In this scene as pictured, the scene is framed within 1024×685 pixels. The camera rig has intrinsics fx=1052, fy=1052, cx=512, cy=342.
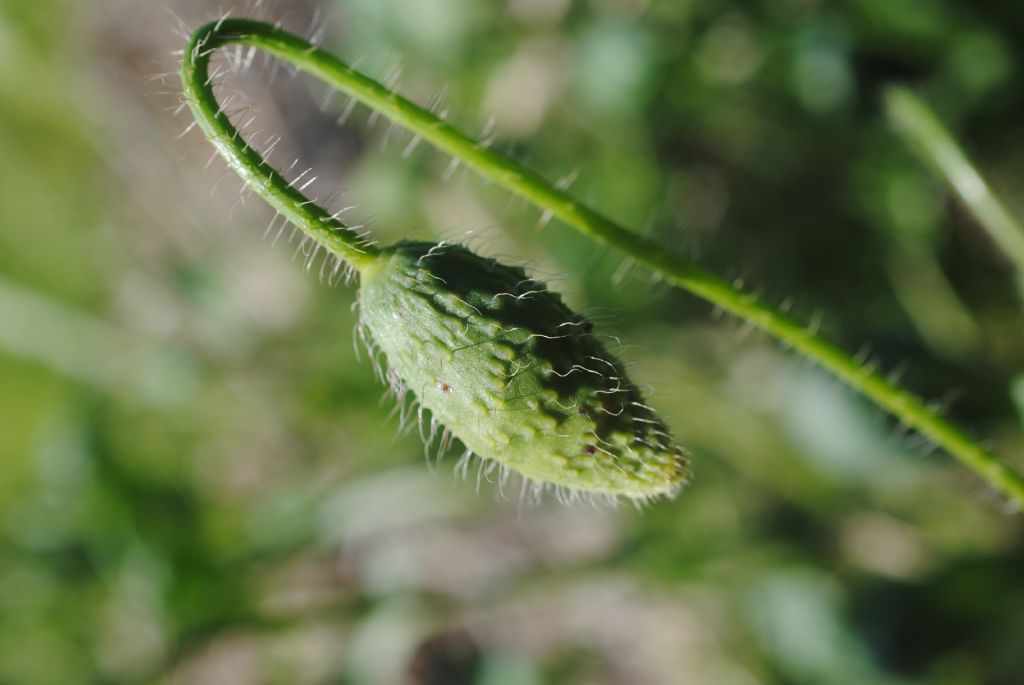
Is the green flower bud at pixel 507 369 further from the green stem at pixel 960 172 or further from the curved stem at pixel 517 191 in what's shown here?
the green stem at pixel 960 172

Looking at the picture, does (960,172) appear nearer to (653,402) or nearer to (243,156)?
(653,402)

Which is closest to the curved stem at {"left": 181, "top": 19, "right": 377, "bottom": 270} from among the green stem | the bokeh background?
the bokeh background

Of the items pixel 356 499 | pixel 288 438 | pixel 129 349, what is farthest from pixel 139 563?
pixel 129 349

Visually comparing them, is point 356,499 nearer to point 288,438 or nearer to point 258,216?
point 288,438

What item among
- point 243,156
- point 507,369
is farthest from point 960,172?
point 243,156

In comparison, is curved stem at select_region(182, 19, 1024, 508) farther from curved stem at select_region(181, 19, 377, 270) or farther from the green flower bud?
the green flower bud

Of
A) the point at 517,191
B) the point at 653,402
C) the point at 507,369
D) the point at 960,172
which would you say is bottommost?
the point at 653,402

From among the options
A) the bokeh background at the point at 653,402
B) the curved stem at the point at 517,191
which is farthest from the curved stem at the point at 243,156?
the bokeh background at the point at 653,402
